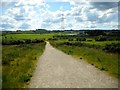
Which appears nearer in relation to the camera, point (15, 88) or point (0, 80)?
point (15, 88)

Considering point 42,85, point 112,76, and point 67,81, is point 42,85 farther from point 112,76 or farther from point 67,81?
point 112,76

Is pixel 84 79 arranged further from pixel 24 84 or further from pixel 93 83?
pixel 24 84

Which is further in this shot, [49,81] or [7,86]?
[49,81]

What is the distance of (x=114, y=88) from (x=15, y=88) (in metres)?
4.83

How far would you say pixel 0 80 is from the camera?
14.3 meters

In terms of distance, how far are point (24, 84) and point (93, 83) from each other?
3748mm

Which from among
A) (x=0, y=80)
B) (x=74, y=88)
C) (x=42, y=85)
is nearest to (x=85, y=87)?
(x=74, y=88)

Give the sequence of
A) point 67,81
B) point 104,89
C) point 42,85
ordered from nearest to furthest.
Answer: point 104,89 < point 42,85 < point 67,81

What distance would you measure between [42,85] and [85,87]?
2.35m

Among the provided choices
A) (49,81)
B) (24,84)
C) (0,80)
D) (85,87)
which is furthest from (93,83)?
(0,80)

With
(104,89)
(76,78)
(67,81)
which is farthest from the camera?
(76,78)

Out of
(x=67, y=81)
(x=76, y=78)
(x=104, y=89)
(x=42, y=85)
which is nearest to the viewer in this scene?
(x=104, y=89)

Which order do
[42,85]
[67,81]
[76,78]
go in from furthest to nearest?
[76,78]
[67,81]
[42,85]

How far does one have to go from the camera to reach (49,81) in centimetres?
1441
